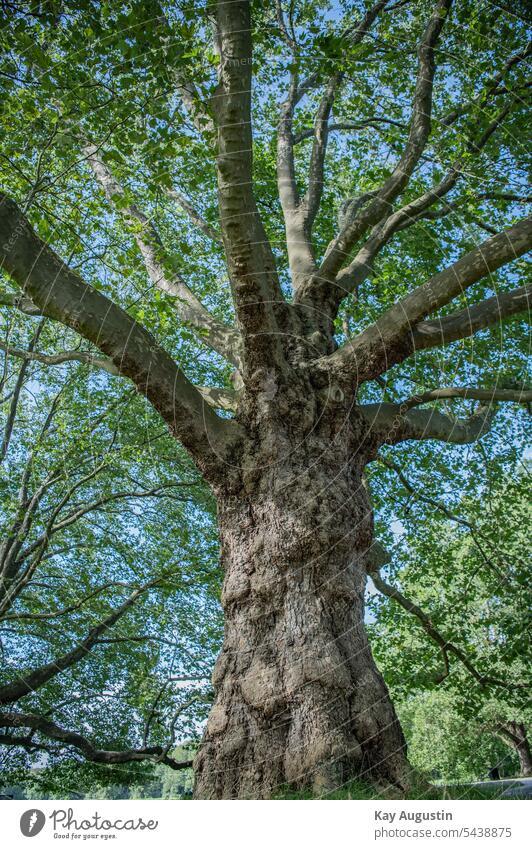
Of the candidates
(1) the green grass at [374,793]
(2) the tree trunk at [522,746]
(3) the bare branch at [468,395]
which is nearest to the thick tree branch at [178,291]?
(3) the bare branch at [468,395]

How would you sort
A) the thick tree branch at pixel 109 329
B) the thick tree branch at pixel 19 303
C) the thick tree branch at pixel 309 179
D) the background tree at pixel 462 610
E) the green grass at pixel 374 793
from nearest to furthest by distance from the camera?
the green grass at pixel 374 793 → the thick tree branch at pixel 109 329 → the thick tree branch at pixel 19 303 → the thick tree branch at pixel 309 179 → the background tree at pixel 462 610

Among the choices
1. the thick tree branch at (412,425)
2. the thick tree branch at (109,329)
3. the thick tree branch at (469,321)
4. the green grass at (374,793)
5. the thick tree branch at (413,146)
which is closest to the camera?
the green grass at (374,793)

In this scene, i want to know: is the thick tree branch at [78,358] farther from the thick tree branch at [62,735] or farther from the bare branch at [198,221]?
the thick tree branch at [62,735]

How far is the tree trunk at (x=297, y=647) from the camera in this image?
333 centimetres

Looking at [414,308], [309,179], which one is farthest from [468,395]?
[309,179]

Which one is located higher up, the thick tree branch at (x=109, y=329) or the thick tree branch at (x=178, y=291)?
the thick tree branch at (x=178, y=291)

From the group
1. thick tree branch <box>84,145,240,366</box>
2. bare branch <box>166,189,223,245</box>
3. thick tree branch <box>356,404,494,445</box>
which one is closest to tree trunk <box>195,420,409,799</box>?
thick tree branch <box>356,404,494,445</box>

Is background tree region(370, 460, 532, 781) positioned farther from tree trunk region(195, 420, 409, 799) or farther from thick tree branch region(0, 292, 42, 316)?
thick tree branch region(0, 292, 42, 316)

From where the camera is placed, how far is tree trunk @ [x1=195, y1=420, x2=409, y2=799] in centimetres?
333

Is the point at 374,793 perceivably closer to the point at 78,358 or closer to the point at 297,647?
the point at 297,647
